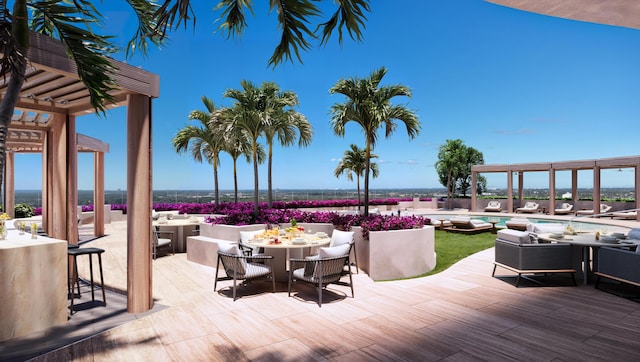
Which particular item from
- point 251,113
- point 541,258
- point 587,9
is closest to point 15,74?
point 587,9

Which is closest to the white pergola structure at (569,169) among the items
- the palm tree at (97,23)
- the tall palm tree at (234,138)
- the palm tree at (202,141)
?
the tall palm tree at (234,138)

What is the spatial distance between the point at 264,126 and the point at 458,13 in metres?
15.0

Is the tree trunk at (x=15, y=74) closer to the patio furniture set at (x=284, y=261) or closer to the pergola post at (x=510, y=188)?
the patio furniture set at (x=284, y=261)

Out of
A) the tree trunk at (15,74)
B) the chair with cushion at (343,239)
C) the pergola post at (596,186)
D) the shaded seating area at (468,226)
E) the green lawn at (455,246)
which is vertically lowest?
the green lawn at (455,246)

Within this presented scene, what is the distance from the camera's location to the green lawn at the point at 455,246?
26.3 feet

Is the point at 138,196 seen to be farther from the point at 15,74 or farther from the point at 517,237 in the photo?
the point at 517,237

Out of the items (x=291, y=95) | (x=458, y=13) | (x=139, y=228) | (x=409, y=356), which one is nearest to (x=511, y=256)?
(x=409, y=356)

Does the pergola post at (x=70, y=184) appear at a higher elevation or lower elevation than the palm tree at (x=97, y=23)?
lower

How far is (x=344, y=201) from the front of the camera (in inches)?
853

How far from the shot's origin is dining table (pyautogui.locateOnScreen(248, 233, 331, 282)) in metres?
5.58

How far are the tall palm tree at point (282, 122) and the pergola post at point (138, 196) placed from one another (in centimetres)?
479

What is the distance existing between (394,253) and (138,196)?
180 inches

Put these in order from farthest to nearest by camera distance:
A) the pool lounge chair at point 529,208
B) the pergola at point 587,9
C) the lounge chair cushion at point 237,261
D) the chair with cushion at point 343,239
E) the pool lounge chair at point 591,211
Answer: the pool lounge chair at point 529,208, the pool lounge chair at point 591,211, the chair with cushion at point 343,239, the lounge chair cushion at point 237,261, the pergola at point 587,9

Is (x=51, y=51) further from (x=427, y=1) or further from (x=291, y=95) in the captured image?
(x=427, y=1)
